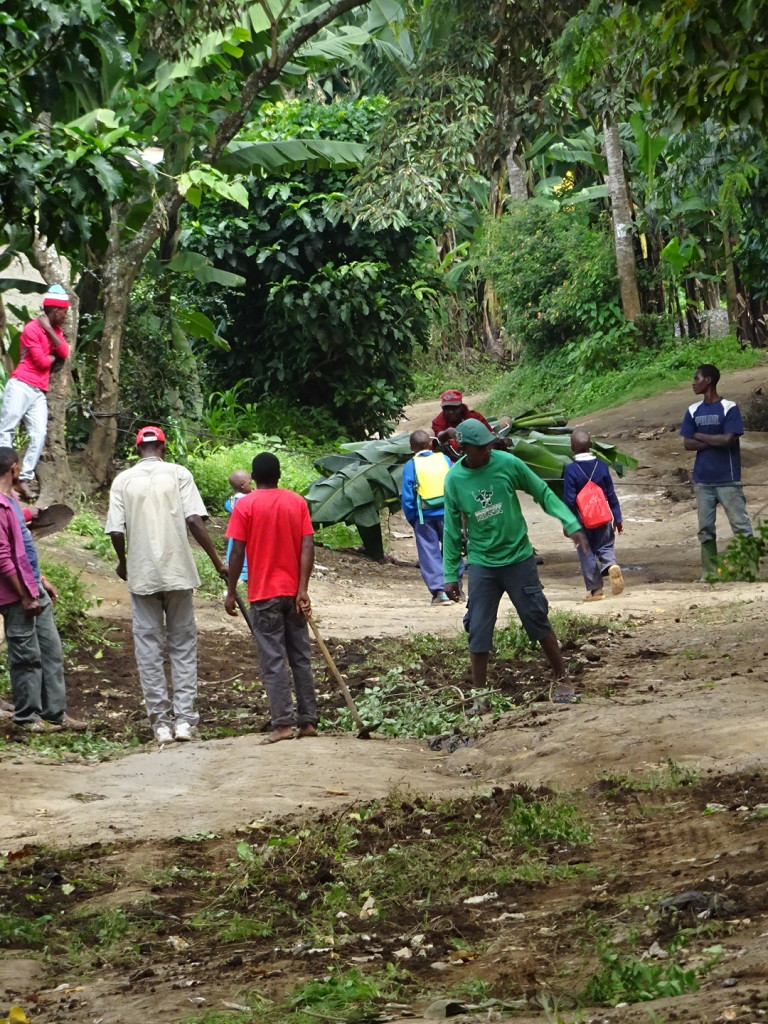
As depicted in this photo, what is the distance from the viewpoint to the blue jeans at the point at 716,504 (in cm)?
1244

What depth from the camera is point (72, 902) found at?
18.1 ft

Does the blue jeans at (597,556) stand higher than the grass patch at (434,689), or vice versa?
the blue jeans at (597,556)

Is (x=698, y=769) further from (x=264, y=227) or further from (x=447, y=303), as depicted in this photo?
(x=447, y=303)

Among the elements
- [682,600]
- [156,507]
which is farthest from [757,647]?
[156,507]

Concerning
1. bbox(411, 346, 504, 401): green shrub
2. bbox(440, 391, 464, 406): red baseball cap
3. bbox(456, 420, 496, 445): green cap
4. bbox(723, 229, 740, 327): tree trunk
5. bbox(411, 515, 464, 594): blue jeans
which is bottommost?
bbox(411, 515, 464, 594): blue jeans

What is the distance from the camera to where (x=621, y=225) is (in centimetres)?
2947

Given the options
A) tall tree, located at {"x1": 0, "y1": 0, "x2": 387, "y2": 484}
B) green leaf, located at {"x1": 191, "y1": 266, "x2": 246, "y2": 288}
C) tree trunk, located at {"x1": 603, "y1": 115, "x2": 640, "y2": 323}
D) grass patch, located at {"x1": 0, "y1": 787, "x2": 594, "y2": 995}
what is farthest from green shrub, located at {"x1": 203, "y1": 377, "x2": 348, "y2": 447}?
grass patch, located at {"x1": 0, "y1": 787, "x2": 594, "y2": 995}

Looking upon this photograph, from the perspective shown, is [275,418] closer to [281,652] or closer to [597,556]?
[597,556]

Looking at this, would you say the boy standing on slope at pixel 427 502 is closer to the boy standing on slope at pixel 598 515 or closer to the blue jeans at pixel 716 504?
the boy standing on slope at pixel 598 515

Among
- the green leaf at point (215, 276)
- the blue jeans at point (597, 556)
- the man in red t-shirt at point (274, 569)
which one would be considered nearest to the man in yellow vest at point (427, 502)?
the blue jeans at point (597, 556)

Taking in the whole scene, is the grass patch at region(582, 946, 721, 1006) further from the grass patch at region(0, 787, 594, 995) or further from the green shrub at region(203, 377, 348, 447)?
the green shrub at region(203, 377, 348, 447)

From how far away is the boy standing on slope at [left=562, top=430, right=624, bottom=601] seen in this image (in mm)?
12680

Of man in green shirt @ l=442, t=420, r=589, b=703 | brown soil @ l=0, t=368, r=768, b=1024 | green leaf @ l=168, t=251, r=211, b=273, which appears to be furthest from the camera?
green leaf @ l=168, t=251, r=211, b=273

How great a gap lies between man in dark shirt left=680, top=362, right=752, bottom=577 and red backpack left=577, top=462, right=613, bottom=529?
35.1 inches
